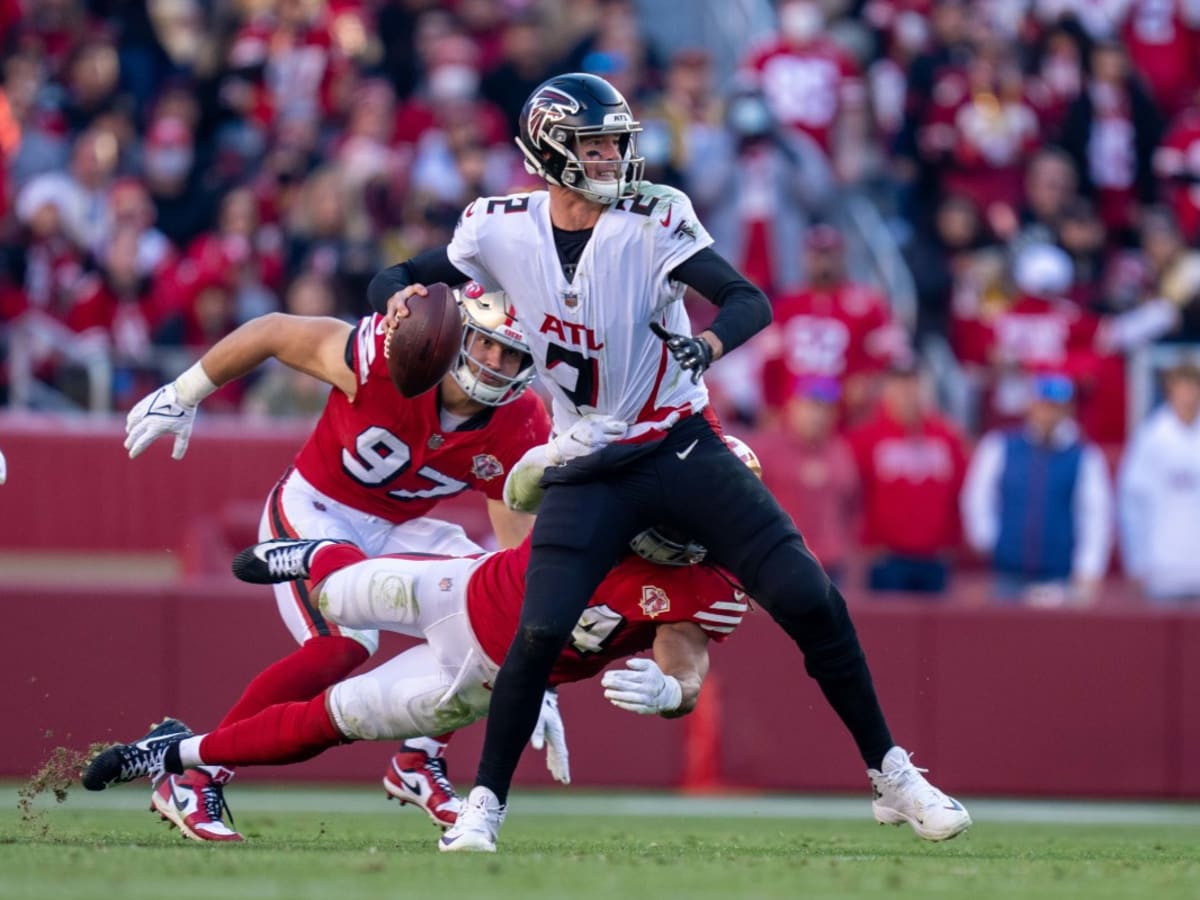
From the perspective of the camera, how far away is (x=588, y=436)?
666cm

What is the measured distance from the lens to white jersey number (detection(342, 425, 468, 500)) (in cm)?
755

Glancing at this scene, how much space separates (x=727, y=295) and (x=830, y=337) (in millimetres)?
5950

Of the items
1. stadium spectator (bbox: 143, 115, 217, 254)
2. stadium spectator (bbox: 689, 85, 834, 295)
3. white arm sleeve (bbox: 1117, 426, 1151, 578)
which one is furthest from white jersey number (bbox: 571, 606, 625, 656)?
stadium spectator (bbox: 143, 115, 217, 254)

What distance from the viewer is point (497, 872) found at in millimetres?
5867

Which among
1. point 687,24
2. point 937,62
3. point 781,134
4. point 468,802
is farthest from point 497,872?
point 687,24

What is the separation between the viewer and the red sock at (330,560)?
280 inches

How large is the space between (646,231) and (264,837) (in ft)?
8.31

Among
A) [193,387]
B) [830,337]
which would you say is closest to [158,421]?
[193,387]

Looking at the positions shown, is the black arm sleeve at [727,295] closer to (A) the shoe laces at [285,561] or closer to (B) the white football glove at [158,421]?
(A) the shoe laces at [285,561]

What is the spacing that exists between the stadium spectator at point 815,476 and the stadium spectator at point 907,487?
0.48 ft

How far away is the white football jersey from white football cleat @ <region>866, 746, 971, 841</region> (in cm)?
127

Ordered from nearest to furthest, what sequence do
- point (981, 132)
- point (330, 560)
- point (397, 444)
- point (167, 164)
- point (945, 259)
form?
1. point (330, 560)
2. point (397, 444)
3. point (945, 259)
4. point (167, 164)
5. point (981, 132)

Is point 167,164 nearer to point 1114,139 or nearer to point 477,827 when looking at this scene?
point 1114,139

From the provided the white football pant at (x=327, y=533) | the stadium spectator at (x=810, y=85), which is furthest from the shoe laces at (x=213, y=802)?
the stadium spectator at (x=810, y=85)
